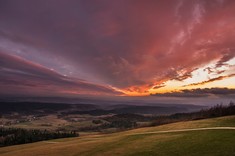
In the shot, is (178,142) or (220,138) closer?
(220,138)

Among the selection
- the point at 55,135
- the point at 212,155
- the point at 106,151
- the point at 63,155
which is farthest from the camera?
the point at 55,135

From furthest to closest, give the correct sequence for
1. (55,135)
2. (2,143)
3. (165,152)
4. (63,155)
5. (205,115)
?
(55,135) < (2,143) < (205,115) < (63,155) < (165,152)

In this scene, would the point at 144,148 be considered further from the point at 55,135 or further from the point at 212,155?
the point at 55,135

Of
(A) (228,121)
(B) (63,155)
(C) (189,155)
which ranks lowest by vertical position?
(B) (63,155)

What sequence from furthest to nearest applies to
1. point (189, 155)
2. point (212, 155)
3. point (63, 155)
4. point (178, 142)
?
point (63, 155) → point (178, 142) → point (189, 155) → point (212, 155)

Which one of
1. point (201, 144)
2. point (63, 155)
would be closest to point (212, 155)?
point (201, 144)

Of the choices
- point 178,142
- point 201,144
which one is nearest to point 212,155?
point 201,144

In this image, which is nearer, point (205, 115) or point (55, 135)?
point (205, 115)

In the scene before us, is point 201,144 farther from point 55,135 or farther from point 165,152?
point 55,135

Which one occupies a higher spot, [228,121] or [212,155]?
[228,121]

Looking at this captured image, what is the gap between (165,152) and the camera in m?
26.2

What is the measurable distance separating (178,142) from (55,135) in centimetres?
13064

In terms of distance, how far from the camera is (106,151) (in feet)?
107

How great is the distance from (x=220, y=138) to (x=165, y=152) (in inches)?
237
